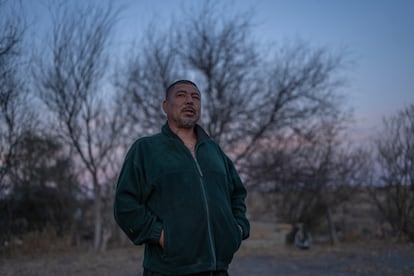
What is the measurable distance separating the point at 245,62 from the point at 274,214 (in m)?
5.72

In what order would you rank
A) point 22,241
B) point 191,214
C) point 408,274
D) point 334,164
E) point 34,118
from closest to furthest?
point 191,214
point 408,274
point 34,118
point 22,241
point 334,164

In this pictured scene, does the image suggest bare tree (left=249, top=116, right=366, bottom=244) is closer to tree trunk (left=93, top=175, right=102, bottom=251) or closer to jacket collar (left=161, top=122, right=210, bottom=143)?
tree trunk (left=93, top=175, right=102, bottom=251)

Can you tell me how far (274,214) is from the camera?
591 inches

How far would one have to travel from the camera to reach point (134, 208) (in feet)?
7.85

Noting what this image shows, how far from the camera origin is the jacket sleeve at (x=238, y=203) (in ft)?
8.96

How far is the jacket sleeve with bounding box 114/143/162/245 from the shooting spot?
236 cm

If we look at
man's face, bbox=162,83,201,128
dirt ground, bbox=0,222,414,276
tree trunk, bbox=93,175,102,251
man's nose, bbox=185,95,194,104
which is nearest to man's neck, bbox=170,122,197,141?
man's face, bbox=162,83,201,128

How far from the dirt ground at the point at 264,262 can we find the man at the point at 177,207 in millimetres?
5334

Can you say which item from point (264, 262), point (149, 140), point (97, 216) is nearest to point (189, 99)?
point (149, 140)

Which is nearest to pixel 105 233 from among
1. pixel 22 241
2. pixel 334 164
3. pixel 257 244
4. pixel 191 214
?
pixel 22 241

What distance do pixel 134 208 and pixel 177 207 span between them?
0.24 metres

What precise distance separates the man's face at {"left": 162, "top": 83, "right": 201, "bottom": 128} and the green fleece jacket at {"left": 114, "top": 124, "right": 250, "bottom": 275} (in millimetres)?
148

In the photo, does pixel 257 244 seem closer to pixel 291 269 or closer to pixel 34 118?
pixel 291 269

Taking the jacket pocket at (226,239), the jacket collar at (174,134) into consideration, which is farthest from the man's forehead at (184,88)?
the jacket pocket at (226,239)
